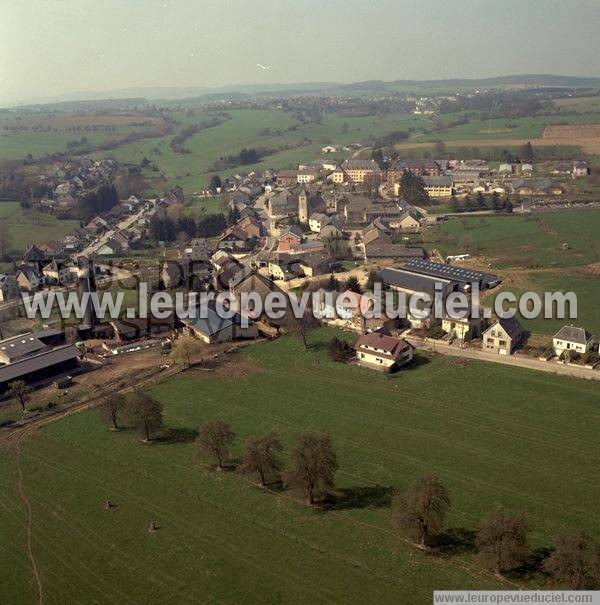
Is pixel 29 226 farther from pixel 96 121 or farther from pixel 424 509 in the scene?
pixel 96 121

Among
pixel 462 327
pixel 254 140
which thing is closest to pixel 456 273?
pixel 462 327

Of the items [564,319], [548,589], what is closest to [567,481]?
[548,589]

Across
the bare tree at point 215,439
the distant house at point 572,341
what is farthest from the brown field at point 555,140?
the bare tree at point 215,439

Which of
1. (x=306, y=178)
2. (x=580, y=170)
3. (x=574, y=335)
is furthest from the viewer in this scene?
(x=306, y=178)

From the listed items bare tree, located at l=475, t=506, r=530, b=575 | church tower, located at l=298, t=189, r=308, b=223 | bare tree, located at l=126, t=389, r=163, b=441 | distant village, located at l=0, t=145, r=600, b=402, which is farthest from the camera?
church tower, located at l=298, t=189, r=308, b=223

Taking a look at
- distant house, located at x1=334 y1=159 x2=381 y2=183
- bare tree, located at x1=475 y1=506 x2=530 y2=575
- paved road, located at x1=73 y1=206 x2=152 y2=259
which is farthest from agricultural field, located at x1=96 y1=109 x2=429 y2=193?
bare tree, located at x1=475 y1=506 x2=530 y2=575

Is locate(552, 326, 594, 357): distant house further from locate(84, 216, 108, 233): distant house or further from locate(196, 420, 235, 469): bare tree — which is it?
locate(84, 216, 108, 233): distant house
